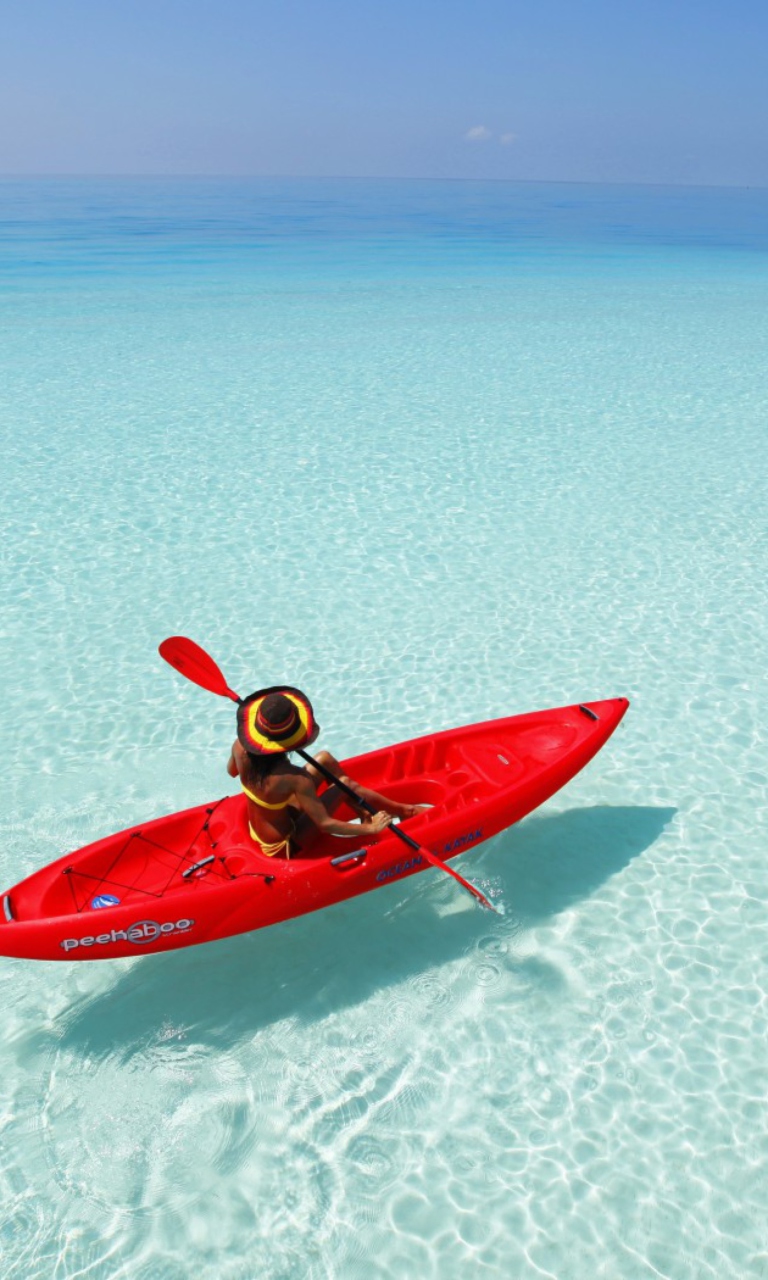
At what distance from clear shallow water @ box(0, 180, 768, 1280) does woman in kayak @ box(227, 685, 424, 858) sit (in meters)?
0.52

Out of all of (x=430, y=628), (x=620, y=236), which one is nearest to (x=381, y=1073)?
(x=430, y=628)

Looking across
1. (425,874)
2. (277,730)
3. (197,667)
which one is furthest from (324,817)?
(197,667)

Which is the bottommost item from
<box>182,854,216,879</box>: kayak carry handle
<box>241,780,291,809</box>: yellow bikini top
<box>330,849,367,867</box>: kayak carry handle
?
<box>182,854,216,879</box>: kayak carry handle

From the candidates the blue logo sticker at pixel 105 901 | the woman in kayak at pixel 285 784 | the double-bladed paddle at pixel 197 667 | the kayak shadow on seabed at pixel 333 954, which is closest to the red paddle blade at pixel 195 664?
the double-bladed paddle at pixel 197 667

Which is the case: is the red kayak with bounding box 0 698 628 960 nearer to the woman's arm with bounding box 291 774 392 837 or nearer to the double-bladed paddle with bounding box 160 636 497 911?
the woman's arm with bounding box 291 774 392 837

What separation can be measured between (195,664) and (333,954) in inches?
59.6

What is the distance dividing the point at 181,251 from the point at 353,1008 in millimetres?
26874

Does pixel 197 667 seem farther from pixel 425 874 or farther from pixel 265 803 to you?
pixel 425 874

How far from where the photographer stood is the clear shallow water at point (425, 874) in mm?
3270

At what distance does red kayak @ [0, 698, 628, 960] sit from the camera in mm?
3648

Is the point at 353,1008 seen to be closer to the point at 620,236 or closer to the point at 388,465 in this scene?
the point at 388,465

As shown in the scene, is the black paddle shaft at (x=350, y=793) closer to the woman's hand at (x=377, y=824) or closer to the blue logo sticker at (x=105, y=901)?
the woman's hand at (x=377, y=824)

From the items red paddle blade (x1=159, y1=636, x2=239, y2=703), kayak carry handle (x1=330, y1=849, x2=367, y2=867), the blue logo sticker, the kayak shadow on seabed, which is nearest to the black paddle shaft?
kayak carry handle (x1=330, y1=849, x2=367, y2=867)

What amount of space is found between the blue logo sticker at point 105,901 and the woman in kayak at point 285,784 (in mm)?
618
